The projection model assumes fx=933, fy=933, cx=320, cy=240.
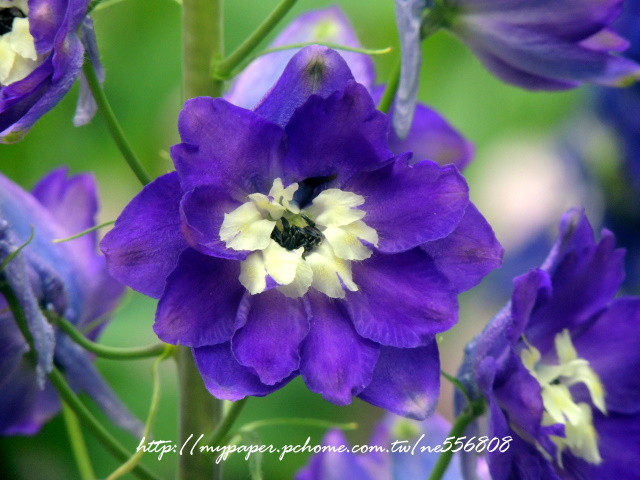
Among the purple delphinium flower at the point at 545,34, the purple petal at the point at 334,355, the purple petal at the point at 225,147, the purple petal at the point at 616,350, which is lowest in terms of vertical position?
the purple petal at the point at 616,350

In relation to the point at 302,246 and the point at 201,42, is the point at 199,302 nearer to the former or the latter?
the point at 302,246

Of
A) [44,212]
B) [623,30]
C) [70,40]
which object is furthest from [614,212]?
[70,40]

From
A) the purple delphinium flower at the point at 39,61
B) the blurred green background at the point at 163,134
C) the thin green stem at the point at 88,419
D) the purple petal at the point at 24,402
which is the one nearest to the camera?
the purple delphinium flower at the point at 39,61

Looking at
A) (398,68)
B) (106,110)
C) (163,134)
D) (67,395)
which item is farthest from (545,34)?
(163,134)

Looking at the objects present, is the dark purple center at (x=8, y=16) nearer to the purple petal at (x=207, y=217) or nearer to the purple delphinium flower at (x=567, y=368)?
the purple petal at (x=207, y=217)

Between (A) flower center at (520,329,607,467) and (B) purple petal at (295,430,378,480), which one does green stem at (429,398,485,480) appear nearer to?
(A) flower center at (520,329,607,467)

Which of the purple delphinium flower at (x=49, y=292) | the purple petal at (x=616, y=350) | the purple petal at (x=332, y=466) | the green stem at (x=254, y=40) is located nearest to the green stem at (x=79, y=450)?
the purple delphinium flower at (x=49, y=292)
